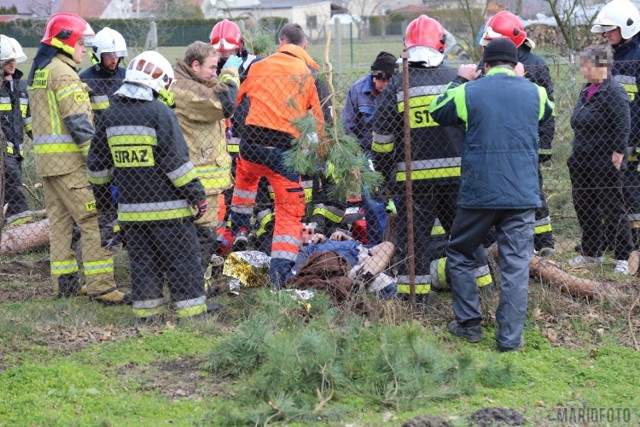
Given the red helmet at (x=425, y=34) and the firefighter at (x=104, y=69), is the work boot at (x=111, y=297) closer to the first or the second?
the firefighter at (x=104, y=69)

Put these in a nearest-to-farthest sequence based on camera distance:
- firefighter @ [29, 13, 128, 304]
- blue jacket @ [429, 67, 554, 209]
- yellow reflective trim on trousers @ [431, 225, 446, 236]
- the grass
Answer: the grass < blue jacket @ [429, 67, 554, 209] < firefighter @ [29, 13, 128, 304] < yellow reflective trim on trousers @ [431, 225, 446, 236]

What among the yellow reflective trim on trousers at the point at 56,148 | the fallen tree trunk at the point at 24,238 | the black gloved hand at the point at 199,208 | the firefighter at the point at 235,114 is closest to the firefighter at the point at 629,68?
the firefighter at the point at 235,114

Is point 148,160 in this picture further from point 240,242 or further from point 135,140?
→ point 240,242

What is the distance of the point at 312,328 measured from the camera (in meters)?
5.73

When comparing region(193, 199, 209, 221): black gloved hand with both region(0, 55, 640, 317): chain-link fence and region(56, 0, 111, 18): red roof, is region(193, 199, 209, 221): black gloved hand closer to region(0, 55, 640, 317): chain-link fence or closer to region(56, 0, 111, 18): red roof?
region(0, 55, 640, 317): chain-link fence

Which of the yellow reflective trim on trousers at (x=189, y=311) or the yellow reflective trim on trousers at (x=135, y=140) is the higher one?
the yellow reflective trim on trousers at (x=135, y=140)

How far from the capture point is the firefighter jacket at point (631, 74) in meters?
7.93

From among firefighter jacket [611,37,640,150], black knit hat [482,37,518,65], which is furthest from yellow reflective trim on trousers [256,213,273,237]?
firefighter jacket [611,37,640,150]

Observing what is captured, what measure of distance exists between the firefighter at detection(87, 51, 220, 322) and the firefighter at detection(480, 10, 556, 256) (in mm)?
3154

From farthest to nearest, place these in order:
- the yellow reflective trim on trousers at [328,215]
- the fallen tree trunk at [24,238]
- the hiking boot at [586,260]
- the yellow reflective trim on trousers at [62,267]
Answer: the fallen tree trunk at [24,238] < the yellow reflective trim on trousers at [328,215] < the hiking boot at [586,260] < the yellow reflective trim on trousers at [62,267]

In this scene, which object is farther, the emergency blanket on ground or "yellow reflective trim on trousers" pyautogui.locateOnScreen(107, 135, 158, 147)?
the emergency blanket on ground

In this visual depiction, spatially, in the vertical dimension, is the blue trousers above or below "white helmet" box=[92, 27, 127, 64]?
below

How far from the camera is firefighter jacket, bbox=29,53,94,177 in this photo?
720 cm

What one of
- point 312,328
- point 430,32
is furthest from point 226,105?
point 312,328
